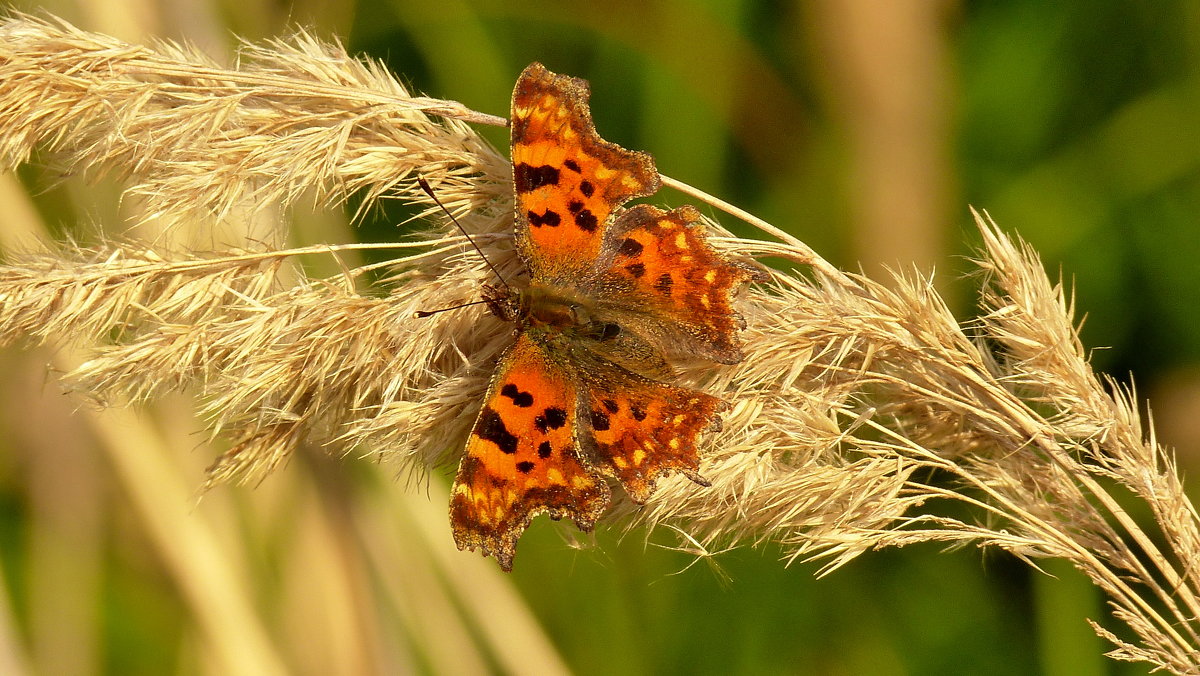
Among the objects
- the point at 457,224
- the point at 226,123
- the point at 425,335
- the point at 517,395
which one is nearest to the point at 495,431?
the point at 517,395

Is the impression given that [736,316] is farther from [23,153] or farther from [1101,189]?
[1101,189]

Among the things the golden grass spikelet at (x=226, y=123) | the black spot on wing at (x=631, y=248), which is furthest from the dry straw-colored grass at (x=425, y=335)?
the black spot on wing at (x=631, y=248)

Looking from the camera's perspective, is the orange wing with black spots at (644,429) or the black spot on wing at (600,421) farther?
the black spot on wing at (600,421)

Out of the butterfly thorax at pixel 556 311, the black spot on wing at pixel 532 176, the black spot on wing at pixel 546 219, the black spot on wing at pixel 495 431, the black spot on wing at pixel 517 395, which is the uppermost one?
the black spot on wing at pixel 532 176

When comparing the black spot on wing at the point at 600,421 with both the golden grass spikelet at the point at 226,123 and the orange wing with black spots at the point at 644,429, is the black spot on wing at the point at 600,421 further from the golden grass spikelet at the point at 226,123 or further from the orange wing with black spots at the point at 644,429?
the golden grass spikelet at the point at 226,123

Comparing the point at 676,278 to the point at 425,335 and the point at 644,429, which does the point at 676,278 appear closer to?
the point at 644,429

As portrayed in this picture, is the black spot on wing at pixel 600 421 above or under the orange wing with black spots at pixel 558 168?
under

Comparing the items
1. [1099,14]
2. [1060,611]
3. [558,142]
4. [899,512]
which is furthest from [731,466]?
[1099,14]

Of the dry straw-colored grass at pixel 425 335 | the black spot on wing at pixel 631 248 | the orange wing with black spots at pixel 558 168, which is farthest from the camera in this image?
the black spot on wing at pixel 631 248

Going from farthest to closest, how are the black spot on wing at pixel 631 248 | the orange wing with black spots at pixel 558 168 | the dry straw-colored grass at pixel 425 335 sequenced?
1. the black spot on wing at pixel 631 248
2. the orange wing with black spots at pixel 558 168
3. the dry straw-colored grass at pixel 425 335
